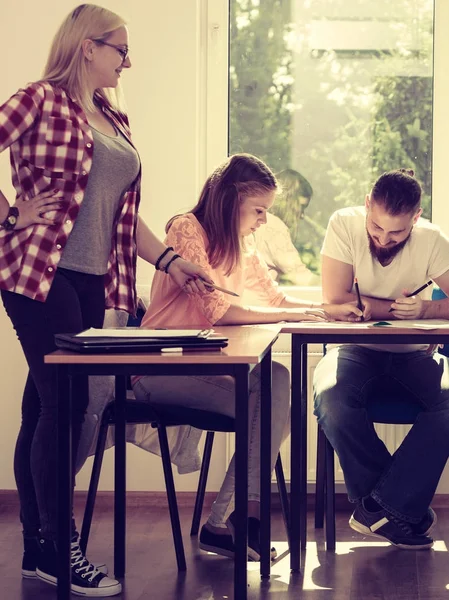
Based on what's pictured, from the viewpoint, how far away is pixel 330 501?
9.98 ft

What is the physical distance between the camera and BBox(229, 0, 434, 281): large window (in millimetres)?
3740

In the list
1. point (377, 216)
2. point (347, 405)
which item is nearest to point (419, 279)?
point (377, 216)

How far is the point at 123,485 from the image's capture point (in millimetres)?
2744

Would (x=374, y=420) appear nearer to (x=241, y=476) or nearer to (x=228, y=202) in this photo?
(x=228, y=202)

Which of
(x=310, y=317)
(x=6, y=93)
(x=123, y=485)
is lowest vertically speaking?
(x=123, y=485)

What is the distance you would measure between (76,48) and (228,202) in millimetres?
701

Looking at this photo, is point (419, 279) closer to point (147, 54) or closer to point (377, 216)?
point (377, 216)

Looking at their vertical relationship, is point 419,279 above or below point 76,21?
below

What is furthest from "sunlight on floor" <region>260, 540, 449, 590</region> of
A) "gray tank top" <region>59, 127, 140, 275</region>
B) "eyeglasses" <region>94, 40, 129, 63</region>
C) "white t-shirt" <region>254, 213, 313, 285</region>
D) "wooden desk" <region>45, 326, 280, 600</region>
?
"eyeglasses" <region>94, 40, 129, 63</region>

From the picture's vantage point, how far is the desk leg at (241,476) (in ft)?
6.42

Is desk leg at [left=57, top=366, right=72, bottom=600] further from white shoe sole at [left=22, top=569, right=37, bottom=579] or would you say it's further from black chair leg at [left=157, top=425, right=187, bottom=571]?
black chair leg at [left=157, top=425, right=187, bottom=571]

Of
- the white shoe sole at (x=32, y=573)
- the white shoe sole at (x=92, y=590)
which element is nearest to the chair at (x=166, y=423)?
the white shoe sole at (x=32, y=573)

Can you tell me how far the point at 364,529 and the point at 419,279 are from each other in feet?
2.71

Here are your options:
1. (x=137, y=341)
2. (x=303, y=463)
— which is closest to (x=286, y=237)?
(x=303, y=463)
